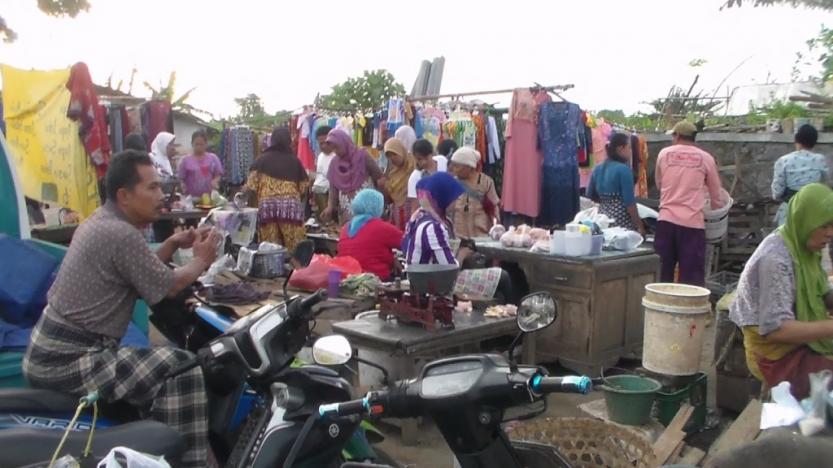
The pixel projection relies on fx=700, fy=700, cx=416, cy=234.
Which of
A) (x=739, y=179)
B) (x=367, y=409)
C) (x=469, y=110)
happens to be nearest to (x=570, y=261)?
(x=367, y=409)

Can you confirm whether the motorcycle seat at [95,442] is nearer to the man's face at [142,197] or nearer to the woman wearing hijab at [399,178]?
the man's face at [142,197]

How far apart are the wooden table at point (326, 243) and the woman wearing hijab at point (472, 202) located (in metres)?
1.23

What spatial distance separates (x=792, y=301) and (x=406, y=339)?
1923 millimetres

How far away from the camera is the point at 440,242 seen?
480 cm

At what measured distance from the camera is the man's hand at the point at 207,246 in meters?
3.05

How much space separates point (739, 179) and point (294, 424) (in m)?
9.36

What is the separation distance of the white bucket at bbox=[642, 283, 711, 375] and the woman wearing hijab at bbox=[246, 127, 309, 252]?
429cm

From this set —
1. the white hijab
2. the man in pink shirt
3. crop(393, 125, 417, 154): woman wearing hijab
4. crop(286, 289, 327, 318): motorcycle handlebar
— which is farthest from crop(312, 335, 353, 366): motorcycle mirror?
crop(393, 125, 417, 154): woman wearing hijab

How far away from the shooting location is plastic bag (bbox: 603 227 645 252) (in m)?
5.68

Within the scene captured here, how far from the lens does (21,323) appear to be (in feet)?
11.3

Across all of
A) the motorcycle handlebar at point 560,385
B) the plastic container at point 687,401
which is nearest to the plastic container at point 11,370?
the motorcycle handlebar at point 560,385

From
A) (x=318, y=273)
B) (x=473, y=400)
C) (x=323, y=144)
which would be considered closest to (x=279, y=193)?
(x=323, y=144)

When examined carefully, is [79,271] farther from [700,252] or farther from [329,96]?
[329,96]

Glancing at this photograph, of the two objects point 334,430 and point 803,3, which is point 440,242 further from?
point 803,3
